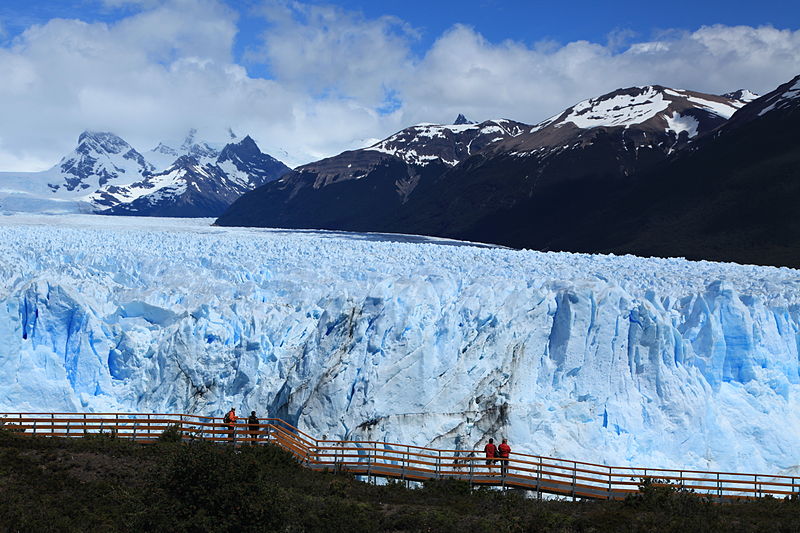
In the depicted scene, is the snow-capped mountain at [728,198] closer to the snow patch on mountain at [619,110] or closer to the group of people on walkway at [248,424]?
the snow patch on mountain at [619,110]

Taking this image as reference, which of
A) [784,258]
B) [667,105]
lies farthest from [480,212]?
[784,258]

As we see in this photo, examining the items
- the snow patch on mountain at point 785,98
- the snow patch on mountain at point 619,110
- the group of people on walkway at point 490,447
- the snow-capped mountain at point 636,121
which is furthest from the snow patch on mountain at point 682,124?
the group of people on walkway at point 490,447

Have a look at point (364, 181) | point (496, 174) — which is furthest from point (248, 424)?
point (364, 181)

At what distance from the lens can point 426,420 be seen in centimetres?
2030

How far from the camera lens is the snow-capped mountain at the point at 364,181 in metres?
142

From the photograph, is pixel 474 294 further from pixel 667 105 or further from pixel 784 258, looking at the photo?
pixel 667 105

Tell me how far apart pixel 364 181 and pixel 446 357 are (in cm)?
12907

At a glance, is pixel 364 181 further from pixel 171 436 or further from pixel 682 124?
pixel 171 436

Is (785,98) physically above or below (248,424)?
above

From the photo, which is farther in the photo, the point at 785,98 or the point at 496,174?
the point at 496,174

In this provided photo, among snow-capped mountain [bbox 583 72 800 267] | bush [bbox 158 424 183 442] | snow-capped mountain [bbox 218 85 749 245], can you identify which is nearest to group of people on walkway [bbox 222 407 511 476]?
bush [bbox 158 424 183 442]

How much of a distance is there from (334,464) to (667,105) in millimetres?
119344

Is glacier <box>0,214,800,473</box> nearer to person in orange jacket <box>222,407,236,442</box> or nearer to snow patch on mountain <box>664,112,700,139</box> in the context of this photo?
person in orange jacket <box>222,407,236,442</box>

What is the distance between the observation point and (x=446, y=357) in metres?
22.2
